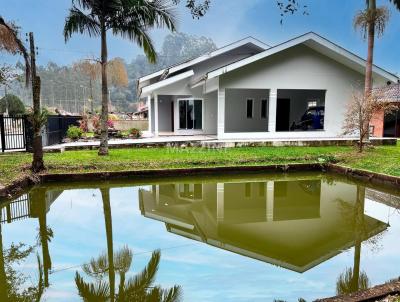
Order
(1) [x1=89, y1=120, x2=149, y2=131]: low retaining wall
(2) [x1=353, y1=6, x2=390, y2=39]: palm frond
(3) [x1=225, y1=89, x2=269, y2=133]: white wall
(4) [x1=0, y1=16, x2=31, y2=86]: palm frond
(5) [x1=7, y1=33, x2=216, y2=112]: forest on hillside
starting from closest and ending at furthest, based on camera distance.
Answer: (4) [x1=0, y1=16, x2=31, y2=86]: palm frond → (2) [x1=353, y1=6, x2=390, y2=39]: palm frond → (3) [x1=225, y1=89, x2=269, y2=133]: white wall → (1) [x1=89, y1=120, x2=149, y2=131]: low retaining wall → (5) [x1=7, y1=33, x2=216, y2=112]: forest on hillside

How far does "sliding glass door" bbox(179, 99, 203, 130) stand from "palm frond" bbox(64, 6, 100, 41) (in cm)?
749

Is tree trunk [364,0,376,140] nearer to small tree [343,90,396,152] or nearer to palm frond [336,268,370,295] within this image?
small tree [343,90,396,152]

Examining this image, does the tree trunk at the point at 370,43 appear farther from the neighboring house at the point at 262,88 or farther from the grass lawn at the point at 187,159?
the grass lawn at the point at 187,159

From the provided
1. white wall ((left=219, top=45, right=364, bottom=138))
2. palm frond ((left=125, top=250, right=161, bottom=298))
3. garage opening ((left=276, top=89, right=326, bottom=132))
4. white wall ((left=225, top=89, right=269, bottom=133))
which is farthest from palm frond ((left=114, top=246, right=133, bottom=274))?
garage opening ((left=276, top=89, right=326, bottom=132))

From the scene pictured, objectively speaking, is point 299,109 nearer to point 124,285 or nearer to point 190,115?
point 190,115

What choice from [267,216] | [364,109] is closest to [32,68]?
[267,216]

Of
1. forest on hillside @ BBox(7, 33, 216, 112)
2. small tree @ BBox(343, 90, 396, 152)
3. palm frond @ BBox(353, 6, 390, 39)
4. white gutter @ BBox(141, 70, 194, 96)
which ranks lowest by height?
small tree @ BBox(343, 90, 396, 152)

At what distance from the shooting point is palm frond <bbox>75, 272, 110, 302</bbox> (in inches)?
140

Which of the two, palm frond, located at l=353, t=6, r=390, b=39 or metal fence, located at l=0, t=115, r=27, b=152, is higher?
palm frond, located at l=353, t=6, r=390, b=39

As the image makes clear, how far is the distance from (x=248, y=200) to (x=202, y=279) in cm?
376

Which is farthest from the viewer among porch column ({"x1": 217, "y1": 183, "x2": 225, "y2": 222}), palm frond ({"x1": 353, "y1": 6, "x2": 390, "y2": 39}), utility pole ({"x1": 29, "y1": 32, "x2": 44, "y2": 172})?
palm frond ({"x1": 353, "y1": 6, "x2": 390, "y2": 39})

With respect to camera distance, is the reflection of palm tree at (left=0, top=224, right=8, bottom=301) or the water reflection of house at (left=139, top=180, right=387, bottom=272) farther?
the water reflection of house at (left=139, top=180, right=387, bottom=272)

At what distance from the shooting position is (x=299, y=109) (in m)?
19.6

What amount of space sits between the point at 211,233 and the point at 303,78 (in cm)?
1276
